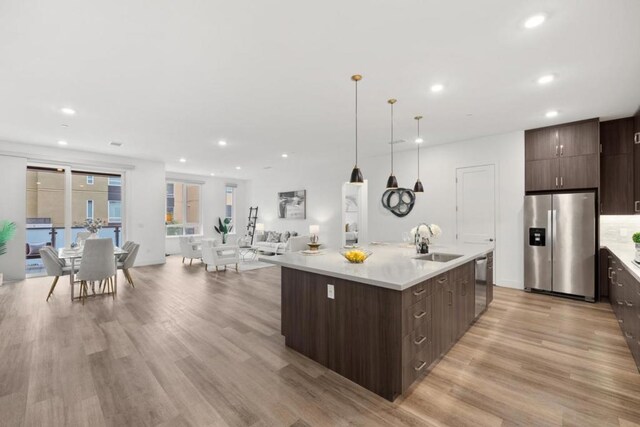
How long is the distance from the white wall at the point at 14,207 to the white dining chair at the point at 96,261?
2.57m

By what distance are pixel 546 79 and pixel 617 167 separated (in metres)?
2.58

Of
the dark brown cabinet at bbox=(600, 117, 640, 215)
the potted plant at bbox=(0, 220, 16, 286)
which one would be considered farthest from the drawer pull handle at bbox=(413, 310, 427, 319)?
the potted plant at bbox=(0, 220, 16, 286)

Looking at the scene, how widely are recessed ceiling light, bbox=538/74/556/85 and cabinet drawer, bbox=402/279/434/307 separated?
2553 millimetres

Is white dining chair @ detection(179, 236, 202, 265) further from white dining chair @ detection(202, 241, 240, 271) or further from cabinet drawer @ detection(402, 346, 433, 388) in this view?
cabinet drawer @ detection(402, 346, 433, 388)

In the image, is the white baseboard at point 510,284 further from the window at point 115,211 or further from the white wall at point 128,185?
the window at point 115,211

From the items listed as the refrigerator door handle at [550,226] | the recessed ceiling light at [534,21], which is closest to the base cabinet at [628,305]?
the refrigerator door handle at [550,226]

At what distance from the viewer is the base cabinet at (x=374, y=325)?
207cm

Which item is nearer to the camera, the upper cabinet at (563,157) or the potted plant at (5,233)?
the upper cabinet at (563,157)

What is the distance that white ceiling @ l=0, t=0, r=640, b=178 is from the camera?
208cm

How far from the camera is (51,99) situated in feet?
11.7

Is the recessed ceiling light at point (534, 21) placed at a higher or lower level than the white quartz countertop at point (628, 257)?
higher

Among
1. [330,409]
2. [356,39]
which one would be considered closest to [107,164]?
[356,39]

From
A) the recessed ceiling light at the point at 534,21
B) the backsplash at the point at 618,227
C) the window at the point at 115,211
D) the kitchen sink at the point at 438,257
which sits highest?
the recessed ceiling light at the point at 534,21

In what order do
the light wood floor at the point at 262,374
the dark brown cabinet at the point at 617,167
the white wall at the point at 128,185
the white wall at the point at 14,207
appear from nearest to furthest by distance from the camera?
the light wood floor at the point at 262,374
the dark brown cabinet at the point at 617,167
the white wall at the point at 14,207
the white wall at the point at 128,185
